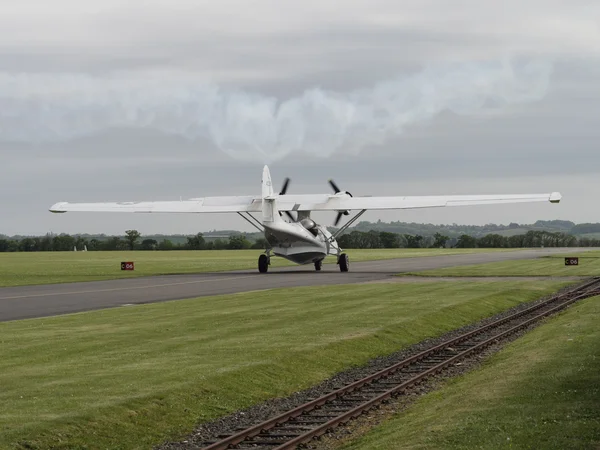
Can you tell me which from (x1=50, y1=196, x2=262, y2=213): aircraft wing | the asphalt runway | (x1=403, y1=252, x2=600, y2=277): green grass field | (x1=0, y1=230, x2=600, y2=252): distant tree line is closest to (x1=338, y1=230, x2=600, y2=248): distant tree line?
(x1=0, y1=230, x2=600, y2=252): distant tree line

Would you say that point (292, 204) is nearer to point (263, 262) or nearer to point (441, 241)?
point (263, 262)

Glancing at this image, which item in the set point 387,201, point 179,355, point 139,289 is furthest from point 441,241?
point 179,355

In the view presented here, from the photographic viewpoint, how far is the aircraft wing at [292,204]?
67.9 m

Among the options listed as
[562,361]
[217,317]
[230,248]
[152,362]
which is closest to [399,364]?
[562,361]

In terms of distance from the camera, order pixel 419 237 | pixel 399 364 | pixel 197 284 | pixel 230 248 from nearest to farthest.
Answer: pixel 399 364 → pixel 197 284 → pixel 230 248 → pixel 419 237

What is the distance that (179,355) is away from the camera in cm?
2584

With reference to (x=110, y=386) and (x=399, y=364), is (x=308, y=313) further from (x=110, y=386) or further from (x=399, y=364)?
(x=110, y=386)

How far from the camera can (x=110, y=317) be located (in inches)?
1416

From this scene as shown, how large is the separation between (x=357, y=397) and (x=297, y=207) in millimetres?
48760

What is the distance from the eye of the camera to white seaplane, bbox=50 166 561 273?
66125 millimetres

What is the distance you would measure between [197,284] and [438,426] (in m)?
40.3

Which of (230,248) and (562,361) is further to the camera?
(230,248)

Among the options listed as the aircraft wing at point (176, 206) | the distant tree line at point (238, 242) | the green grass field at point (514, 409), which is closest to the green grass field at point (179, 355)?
the green grass field at point (514, 409)

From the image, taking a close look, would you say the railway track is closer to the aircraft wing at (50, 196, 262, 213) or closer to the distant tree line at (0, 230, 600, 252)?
the aircraft wing at (50, 196, 262, 213)
